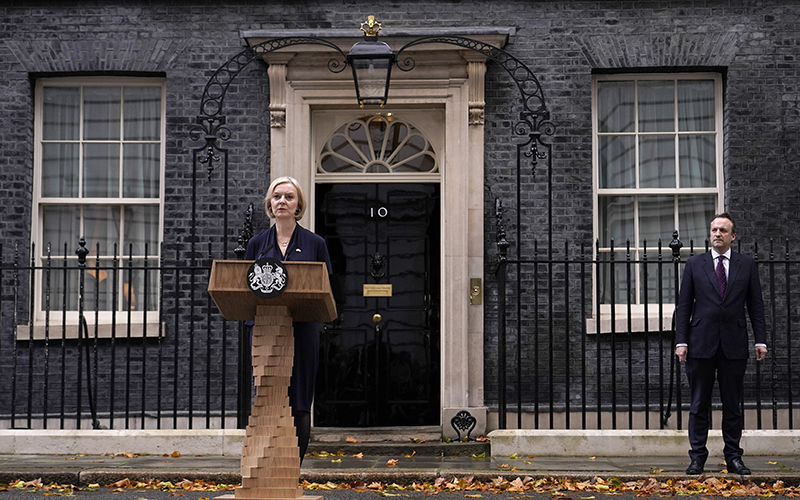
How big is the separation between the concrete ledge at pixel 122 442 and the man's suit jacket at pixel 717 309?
362cm

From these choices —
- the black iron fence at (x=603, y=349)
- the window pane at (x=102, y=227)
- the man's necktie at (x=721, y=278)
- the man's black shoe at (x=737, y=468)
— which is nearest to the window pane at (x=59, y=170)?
the window pane at (x=102, y=227)

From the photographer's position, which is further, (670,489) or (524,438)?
(524,438)

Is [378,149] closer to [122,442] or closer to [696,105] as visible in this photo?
[696,105]

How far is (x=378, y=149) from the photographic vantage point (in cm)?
1054

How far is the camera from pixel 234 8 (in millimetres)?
10453

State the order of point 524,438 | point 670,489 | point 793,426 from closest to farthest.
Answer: point 670,489 < point 524,438 < point 793,426

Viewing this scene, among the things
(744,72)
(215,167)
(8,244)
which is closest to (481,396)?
(215,167)

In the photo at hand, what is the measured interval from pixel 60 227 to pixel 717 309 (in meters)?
6.33

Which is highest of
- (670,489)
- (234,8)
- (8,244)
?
(234,8)

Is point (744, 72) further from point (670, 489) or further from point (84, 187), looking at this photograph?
point (84, 187)

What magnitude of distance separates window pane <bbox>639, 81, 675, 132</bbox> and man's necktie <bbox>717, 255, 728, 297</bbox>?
304 centimetres

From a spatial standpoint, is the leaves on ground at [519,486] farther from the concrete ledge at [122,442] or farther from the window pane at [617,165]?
the window pane at [617,165]

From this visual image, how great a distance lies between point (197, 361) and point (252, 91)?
2.64 meters

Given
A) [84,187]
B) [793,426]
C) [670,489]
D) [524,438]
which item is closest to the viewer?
[670,489]
